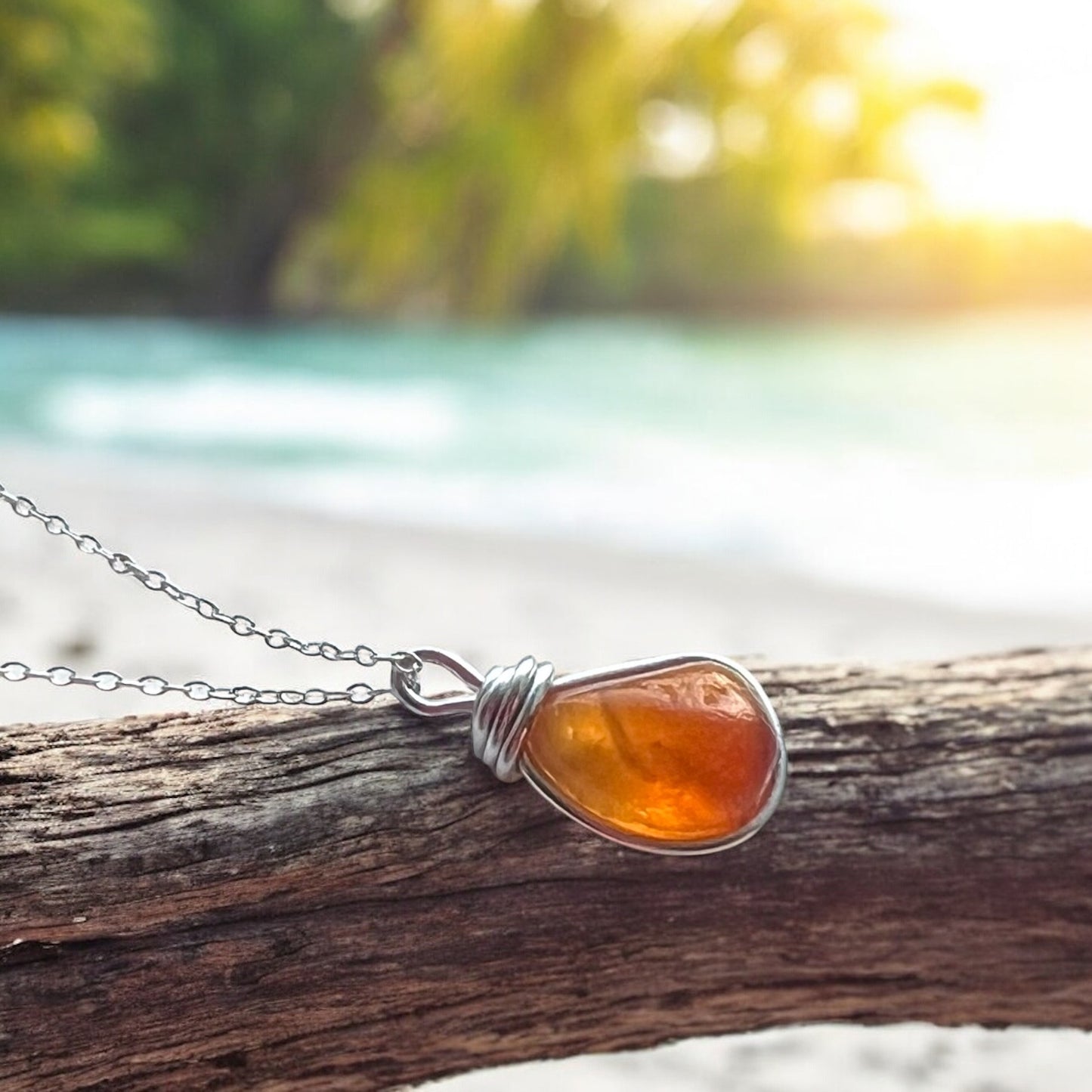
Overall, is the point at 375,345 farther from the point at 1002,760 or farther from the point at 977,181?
the point at 1002,760

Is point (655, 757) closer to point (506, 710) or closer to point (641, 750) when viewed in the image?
point (641, 750)

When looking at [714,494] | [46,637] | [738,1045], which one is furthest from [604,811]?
[714,494]

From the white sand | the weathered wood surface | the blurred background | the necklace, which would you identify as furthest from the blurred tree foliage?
the necklace

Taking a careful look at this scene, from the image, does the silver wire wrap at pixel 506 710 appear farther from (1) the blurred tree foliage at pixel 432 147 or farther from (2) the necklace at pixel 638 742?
(1) the blurred tree foliage at pixel 432 147

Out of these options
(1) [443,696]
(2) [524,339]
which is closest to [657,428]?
Answer: (2) [524,339]

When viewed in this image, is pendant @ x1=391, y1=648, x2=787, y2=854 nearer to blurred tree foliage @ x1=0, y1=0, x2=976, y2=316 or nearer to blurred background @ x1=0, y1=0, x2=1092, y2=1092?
blurred background @ x1=0, y1=0, x2=1092, y2=1092

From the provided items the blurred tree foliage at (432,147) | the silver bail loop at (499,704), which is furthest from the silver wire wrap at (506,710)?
the blurred tree foliage at (432,147)
